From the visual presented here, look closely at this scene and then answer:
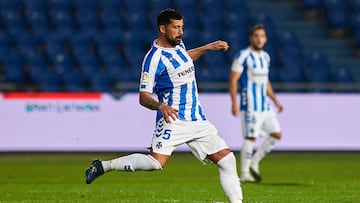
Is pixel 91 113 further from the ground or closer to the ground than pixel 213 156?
closer to the ground

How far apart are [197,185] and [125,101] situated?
669 centimetres

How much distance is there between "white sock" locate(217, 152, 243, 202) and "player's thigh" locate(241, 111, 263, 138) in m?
5.56

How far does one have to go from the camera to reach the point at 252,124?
15484 millimetres


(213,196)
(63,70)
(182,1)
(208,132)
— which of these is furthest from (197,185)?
(182,1)

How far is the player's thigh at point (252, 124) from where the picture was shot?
609 inches

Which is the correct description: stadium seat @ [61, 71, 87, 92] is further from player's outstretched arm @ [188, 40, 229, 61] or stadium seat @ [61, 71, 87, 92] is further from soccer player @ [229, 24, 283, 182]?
player's outstretched arm @ [188, 40, 229, 61]

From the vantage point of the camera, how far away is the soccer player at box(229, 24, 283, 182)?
1545 cm

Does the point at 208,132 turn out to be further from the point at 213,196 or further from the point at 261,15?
the point at 261,15

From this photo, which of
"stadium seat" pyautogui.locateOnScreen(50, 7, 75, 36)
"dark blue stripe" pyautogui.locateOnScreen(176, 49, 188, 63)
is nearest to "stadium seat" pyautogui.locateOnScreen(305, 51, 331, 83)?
"stadium seat" pyautogui.locateOnScreen(50, 7, 75, 36)

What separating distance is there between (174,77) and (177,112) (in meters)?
0.40

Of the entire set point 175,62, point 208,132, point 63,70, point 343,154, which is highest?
point 175,62

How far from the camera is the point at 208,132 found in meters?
9.98

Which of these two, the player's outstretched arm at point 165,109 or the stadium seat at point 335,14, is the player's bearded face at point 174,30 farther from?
the stadium seat at point 335,14

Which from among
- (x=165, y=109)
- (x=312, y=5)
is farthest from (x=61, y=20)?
(x=165, y=109)
